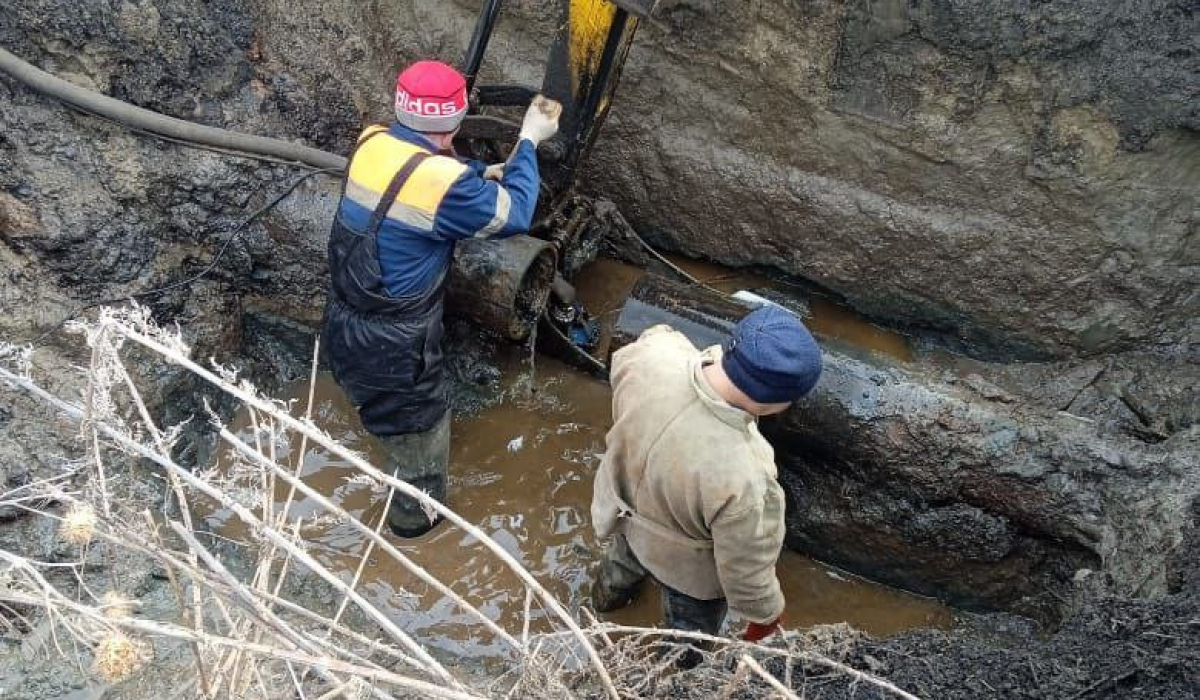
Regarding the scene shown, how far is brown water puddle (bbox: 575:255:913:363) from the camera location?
16.9ft

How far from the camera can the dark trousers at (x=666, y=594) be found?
3314 mm

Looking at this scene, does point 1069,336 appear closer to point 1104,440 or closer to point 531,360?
point 1104,440

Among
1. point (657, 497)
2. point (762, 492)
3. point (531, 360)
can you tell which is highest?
point (762, 492)

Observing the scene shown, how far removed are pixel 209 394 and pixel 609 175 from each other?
2.49 meters

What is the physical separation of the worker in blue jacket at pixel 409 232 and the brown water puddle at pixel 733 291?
1.45 metres

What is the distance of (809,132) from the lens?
4754 millimetres

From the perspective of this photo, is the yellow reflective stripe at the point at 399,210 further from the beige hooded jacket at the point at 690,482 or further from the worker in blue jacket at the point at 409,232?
the beige hooded jacket at the point at 690,482

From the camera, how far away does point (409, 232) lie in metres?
3.41

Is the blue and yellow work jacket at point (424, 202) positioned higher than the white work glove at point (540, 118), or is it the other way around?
the white work glove at point (540, 118)

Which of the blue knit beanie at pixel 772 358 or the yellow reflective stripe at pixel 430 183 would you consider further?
the yellow reflective stripe at pixel 430 183

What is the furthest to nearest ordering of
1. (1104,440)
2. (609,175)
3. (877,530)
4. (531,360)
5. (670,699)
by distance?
(609,175) < (531,360) < (877,530) < (1104,440) < (670,699)

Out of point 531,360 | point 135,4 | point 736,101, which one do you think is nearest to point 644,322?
point 531,360

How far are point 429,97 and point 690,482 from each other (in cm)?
171

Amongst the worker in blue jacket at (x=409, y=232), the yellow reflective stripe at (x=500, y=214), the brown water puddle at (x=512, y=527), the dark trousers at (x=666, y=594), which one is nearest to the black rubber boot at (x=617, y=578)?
the dark trousers at (x=666, y=594)
